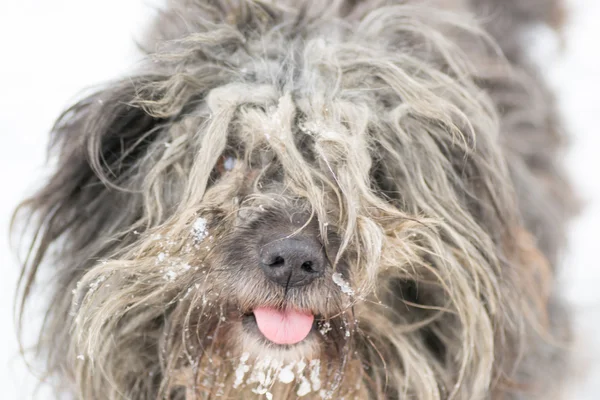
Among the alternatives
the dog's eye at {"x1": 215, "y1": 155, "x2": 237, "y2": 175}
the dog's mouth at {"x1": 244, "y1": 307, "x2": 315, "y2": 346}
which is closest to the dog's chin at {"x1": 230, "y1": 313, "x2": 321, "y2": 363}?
the dog's mouth at {"x1": 244, "y1": 307, "x2": 315, "y2": 346}

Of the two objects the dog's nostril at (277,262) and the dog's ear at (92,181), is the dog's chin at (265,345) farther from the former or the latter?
the dog's ear at (92,181)

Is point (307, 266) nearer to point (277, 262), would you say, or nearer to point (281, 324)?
point (277, 262)

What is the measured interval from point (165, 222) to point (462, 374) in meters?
0.94

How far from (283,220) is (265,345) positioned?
0.34 meters

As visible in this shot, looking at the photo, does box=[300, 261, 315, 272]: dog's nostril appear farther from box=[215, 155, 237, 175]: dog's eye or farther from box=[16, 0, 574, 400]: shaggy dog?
box=[215, 155, 237, 175]: dog's eye

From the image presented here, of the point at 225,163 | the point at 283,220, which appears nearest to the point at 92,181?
the point at 225,163

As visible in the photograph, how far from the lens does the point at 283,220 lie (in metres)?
1.86

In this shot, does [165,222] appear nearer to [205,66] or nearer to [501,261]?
[205,66]

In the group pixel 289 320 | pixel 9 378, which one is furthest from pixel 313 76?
pixel 9 378

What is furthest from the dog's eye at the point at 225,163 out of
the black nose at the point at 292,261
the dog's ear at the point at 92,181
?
the black nose at the point at 292,261

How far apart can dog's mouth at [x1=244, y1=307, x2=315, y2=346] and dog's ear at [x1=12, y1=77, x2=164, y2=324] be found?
46 cm

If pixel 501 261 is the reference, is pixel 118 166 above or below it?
above

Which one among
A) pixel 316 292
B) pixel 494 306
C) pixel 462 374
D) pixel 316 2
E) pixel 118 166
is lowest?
pixel 462 374

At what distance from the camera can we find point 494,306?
2.13 meters
